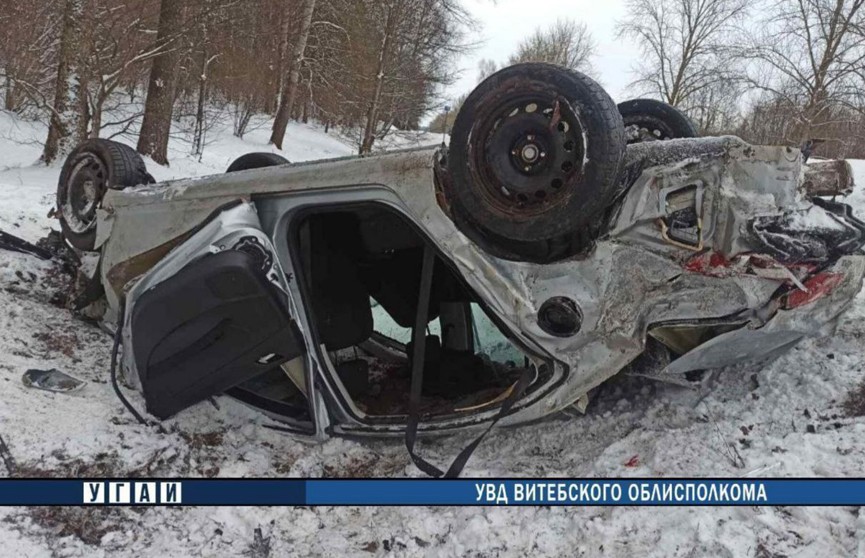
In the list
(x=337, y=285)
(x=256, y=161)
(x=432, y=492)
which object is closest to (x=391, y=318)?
(x=337, y=285)

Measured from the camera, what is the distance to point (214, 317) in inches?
99.0

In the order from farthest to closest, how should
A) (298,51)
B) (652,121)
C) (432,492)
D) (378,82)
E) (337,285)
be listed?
(378,82), (298,51), (652,121), (337,285), (432,492)

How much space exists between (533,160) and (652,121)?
1560 mm

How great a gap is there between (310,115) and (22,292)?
27024 mm

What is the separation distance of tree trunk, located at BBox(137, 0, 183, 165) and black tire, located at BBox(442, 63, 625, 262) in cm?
893

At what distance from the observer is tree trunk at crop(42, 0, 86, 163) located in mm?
9383

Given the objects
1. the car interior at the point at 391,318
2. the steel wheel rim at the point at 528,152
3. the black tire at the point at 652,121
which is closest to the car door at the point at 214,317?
the car interior at the point at 391,318

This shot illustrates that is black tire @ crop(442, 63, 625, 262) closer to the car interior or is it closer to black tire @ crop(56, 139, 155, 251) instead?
the car interior

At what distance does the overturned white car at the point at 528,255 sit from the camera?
84.9 inches

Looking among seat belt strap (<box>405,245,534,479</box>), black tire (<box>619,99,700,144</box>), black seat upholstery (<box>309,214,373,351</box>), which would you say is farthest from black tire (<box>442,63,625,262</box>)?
black tire (<box>619,99,700,144</box>)

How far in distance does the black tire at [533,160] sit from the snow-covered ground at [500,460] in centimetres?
83

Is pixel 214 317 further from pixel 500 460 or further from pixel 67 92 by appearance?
pixel 67 92

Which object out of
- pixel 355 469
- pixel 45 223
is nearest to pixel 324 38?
pixel 45 223

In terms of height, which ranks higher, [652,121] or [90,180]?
[652,121]
